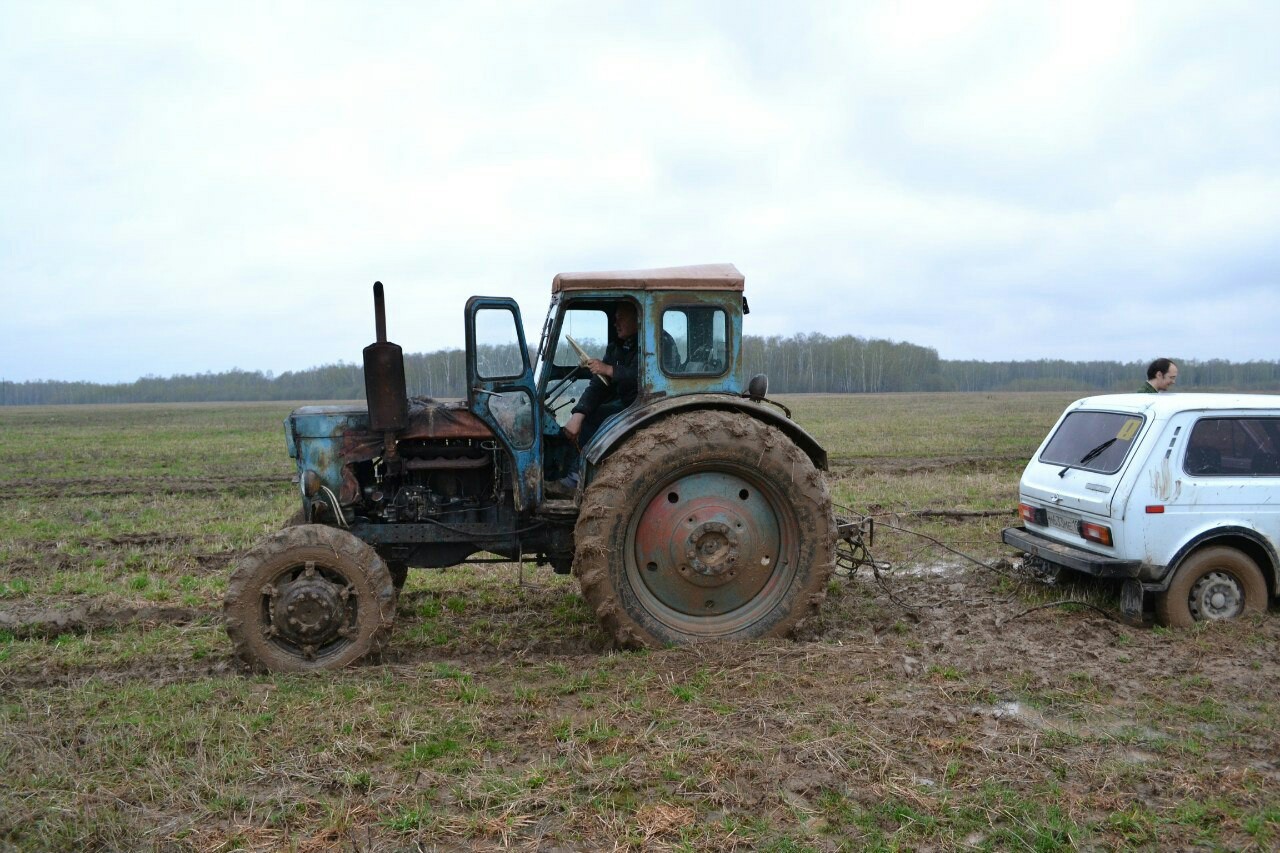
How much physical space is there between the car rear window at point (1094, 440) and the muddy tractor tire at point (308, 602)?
5472 mm

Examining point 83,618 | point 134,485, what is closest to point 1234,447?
point 83,618

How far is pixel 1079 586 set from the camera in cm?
700

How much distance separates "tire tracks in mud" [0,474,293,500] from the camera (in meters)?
14.4

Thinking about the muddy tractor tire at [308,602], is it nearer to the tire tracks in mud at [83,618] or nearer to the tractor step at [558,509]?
the tractor step at [558,509]

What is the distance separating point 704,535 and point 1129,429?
11.6 feet

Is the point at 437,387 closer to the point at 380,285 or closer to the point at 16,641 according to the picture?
the point at 380,285

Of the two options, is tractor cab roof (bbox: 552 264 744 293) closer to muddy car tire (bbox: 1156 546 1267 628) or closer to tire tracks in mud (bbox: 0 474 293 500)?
muddy car tire (bbox: 1156 546 1267 628)

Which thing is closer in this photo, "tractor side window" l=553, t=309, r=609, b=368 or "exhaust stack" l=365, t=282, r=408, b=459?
"exhaust stack" l=365, t=282, r=408, b=459

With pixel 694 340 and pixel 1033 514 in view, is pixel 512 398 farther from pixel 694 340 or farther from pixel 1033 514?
pixel 1033 514

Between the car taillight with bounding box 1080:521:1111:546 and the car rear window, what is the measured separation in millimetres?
428

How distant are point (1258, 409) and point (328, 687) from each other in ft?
22.8

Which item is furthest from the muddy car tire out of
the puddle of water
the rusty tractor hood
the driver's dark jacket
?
the rusty tractor hood

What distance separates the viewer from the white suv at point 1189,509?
239 inches

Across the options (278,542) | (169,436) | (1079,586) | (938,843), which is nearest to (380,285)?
(278,542)
